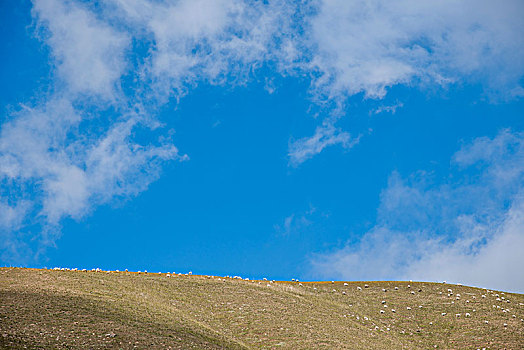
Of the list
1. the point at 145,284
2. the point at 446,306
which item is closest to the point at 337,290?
the point at 446,306

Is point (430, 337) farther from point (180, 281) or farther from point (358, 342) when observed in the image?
point (180, 281)

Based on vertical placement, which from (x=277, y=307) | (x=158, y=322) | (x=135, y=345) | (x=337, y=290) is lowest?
(x=135, y=345)

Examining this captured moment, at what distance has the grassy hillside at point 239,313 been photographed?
102ft

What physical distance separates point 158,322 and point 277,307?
1410 centimetres

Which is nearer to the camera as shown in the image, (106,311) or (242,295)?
(106,311)

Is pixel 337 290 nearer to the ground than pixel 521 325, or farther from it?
farther from it

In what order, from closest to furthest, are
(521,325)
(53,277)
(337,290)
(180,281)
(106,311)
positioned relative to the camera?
(106,311), (53,277), (521,325), (180,281), (337,290)

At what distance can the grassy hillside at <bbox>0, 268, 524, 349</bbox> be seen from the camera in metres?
31.0

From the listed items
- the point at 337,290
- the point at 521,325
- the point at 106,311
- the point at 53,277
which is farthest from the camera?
the point at 337,290

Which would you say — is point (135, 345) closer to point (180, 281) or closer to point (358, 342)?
point (358, 342)

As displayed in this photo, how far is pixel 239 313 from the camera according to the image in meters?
42.9

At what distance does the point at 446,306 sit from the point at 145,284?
3066 centimetres

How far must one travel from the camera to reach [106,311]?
3459cm

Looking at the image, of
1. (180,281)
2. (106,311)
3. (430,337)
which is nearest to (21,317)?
(106,311)
